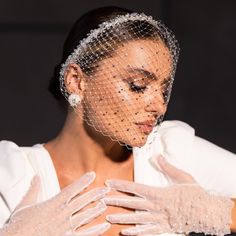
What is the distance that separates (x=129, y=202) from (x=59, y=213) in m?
0.13

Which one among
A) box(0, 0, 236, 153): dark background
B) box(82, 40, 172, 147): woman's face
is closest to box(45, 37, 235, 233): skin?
box(82, 40, 172, 147): woman's face

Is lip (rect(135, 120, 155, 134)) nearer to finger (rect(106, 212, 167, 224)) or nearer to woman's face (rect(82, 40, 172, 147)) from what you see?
woman's face (rect(82, 40, 172, 147))

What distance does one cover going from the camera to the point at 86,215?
1.28 m

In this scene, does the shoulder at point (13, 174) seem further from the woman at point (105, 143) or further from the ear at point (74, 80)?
the ear at point (74, 80)

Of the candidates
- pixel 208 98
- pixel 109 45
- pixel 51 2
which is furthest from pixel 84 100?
pixel 208 98

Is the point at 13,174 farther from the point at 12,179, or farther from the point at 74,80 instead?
the point at 74,80

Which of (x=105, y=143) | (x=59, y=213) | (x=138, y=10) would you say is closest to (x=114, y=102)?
(x=105, y=143)

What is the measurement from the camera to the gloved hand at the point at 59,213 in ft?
4.01

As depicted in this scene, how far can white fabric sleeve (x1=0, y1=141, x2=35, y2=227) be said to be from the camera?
1.29 meters

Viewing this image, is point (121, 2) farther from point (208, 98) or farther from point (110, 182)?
point (110, 182)

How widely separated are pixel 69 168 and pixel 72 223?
0.14 m

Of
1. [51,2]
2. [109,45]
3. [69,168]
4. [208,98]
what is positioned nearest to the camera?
[109,45]

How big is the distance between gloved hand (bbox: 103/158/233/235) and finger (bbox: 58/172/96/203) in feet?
0.17

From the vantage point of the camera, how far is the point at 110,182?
132cm
